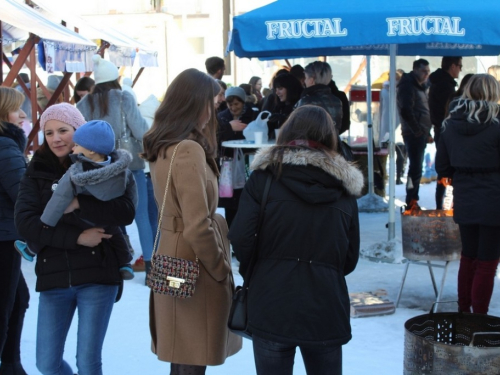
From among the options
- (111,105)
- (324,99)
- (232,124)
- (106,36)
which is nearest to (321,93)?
(324,99)

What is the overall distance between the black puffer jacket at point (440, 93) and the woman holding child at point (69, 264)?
6696 mm

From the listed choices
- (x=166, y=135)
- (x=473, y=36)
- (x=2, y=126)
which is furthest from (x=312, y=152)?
(x=473, y=36)

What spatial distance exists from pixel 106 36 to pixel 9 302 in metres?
9.95

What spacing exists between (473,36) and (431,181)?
7622 millimetres

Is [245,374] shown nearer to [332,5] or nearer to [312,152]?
[312,152]

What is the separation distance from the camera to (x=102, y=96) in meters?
6.12

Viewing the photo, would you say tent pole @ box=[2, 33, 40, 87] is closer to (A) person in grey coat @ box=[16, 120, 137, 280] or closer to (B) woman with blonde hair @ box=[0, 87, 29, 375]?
(B) woman with blonde hair @ box=[0, 87, 29, 375]

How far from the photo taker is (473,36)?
5656 mm

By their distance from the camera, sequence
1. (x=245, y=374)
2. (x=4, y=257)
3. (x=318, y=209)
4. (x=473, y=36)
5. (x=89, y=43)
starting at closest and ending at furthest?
(x=318, y=209) → (x=4, y=257) → (x=245, y=374) → (x=473, y=36) → (x=89, y=43)

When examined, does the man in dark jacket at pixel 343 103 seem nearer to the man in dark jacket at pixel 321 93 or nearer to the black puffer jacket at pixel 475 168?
the man in dark jacket at pixel 321 93

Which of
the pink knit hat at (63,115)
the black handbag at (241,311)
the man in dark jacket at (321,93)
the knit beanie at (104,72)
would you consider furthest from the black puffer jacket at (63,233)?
the man in dark jacket at (321,93)

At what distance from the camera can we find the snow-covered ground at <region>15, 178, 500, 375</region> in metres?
4.53

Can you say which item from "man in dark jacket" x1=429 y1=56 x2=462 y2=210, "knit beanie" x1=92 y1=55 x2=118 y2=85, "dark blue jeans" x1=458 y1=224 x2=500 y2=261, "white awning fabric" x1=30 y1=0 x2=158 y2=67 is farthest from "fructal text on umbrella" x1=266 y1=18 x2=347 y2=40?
"white awning fabric" x1=30 y1=0 x2=158 y2=67

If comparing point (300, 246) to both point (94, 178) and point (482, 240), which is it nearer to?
point (94, 178)
